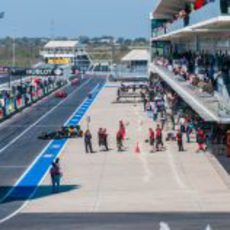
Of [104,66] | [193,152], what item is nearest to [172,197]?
[193,152]

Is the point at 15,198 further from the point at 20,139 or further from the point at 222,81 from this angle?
the point at 20,139

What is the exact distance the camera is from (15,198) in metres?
34.4

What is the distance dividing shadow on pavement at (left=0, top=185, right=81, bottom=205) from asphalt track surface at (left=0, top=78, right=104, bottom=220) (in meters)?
0.10

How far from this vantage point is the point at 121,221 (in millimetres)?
29031

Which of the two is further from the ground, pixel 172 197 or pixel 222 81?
pixel 222 81

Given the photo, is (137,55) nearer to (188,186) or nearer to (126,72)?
(126,72)

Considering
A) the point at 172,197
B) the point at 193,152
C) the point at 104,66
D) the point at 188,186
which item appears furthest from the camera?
the point at 104,66

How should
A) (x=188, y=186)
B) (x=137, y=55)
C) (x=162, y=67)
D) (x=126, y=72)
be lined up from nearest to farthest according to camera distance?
(x=188, y=186), (x=162, y=67), (x=126, y=72), (x=137, y=55)

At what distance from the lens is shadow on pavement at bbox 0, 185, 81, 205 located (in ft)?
113

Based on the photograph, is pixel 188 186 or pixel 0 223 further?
pixel 188 186

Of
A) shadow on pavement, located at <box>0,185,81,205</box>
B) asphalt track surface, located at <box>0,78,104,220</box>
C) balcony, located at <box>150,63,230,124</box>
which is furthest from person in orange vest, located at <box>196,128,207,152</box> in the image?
shadow on pavement, located at <box>0,185,81,205</box>

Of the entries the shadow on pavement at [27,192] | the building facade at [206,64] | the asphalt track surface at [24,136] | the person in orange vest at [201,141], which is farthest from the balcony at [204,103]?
the asphalt track surface at [24,136]

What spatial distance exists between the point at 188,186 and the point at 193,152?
10.3m

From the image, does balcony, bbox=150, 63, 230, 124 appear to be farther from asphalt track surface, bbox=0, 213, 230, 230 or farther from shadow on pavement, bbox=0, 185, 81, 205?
asphalt track surface, bbox=0, 213, 230, 230
